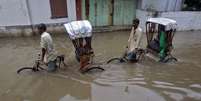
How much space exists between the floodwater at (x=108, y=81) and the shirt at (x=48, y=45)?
532mm

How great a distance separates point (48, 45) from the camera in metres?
6.37

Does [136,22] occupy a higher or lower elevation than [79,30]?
higher

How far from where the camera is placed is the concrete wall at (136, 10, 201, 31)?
39.0ft

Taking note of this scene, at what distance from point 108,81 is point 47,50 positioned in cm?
200

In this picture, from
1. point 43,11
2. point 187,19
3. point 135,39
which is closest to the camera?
point 135,39

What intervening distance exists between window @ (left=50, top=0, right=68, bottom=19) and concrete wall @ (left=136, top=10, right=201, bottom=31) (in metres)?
4.17

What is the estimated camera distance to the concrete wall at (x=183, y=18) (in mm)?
11877

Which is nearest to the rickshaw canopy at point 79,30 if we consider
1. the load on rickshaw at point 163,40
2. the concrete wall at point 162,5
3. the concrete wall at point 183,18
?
the load on rickshaw at point 163,40

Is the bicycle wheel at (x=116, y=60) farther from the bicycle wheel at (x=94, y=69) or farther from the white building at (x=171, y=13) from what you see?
the white building at (x=171, y=13)

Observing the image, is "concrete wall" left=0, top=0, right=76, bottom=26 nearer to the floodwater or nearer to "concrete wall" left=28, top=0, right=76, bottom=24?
"concrete wall" left=28, top=0, right=76, bottom=24

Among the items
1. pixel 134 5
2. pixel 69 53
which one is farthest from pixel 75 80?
pixel 134 5

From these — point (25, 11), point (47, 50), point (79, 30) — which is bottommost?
point (47, 50)

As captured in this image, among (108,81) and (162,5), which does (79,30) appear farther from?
(162,5)

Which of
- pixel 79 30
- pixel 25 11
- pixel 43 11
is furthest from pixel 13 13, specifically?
pixel 79 30
